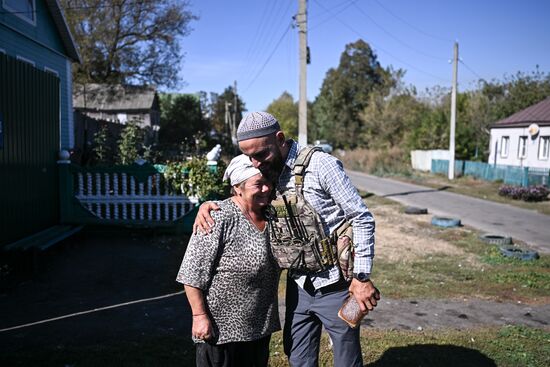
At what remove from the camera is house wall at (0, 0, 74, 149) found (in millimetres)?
9211

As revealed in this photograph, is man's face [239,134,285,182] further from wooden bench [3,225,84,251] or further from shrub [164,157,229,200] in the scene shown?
shrub [164,157,229,200]

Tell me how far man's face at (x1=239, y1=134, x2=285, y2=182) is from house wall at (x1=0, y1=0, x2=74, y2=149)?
747cm

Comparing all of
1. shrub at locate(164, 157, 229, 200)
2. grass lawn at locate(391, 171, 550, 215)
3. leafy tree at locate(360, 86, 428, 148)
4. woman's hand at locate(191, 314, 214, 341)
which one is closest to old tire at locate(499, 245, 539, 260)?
shrub at locate(164, 157, 229, 200)

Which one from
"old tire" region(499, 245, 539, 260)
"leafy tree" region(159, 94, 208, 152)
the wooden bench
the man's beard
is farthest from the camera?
"leafy tree" region(159, 94, 208, 152)

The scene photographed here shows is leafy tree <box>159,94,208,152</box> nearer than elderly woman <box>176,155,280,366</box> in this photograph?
No

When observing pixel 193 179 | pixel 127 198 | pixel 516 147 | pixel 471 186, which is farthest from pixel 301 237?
pixel 516 147

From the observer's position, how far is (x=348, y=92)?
58094 mm

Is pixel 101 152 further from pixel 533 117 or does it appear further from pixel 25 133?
pixel 533 117

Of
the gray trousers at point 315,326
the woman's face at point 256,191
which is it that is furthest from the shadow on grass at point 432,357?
the woman's face at point 256,191

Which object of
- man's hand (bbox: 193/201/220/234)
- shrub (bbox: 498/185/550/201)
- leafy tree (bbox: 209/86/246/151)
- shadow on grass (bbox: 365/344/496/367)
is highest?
leafy tree (bbox: 209/86/246/151)

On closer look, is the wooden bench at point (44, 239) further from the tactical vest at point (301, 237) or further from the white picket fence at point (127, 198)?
the tactical vest at point (301, 237)

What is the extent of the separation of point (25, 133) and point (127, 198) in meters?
1.96

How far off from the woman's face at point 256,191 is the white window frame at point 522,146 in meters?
27.4

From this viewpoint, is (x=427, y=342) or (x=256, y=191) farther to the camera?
(x=427, y=342)
